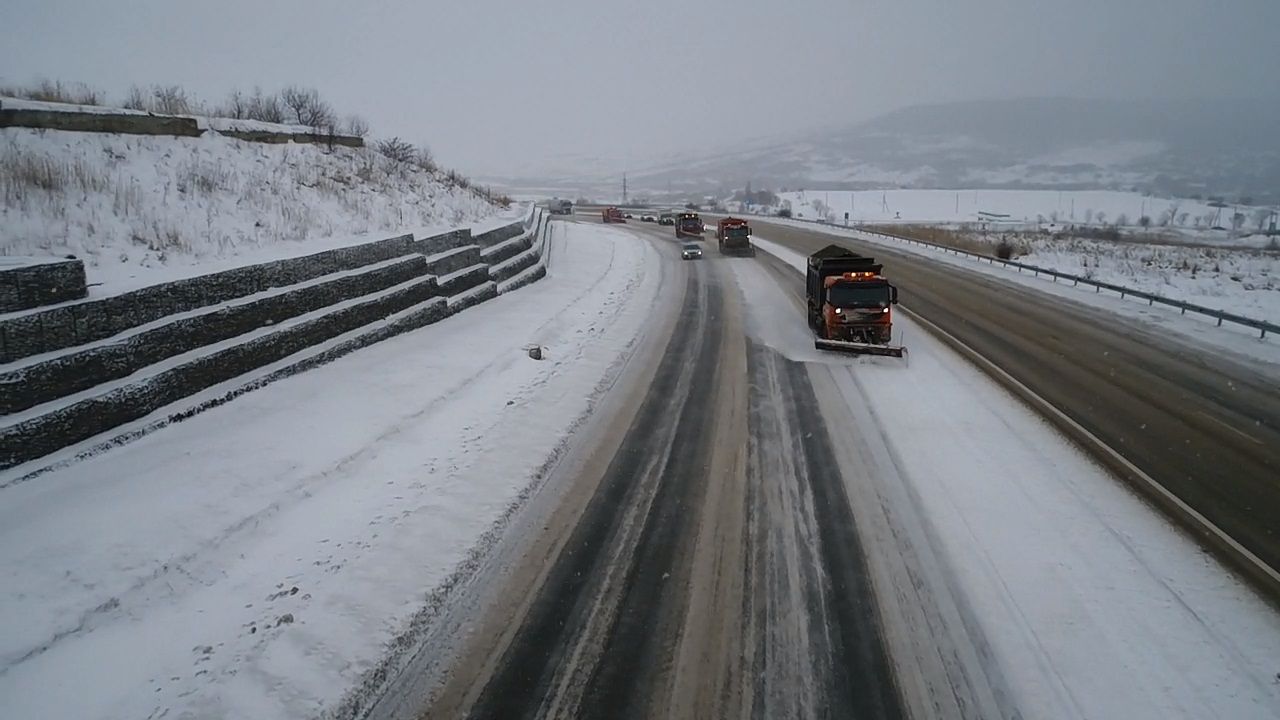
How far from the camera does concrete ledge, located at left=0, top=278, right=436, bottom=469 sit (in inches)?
370

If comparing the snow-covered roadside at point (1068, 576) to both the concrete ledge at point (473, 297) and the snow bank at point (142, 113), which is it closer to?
the concrete ledge at point (473, 297)

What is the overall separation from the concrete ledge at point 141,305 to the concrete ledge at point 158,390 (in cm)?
105

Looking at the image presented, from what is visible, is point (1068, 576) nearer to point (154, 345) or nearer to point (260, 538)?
point (260, 538)

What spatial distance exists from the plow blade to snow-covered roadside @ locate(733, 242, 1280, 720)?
407 cm

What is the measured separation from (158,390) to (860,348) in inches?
645

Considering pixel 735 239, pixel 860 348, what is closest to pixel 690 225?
pixel 735 239

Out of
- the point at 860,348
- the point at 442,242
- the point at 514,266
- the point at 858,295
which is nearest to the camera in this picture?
the point at 860,348

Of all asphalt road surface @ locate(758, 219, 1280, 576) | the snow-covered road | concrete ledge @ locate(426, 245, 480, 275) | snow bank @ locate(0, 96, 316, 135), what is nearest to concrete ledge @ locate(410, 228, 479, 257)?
concrete ledge @ locate(426, 245, 480, 275)

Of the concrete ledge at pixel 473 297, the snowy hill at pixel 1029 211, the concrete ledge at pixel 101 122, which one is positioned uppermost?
the snowy hill at pixel 1029 211

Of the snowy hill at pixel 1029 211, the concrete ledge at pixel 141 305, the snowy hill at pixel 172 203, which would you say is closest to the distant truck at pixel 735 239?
the snowy hill at pixel 172 203

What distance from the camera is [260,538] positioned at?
8.66 metres

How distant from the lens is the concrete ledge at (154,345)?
9.62 m

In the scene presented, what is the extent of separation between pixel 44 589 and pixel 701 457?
905cm

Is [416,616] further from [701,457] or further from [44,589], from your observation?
[701,457]
